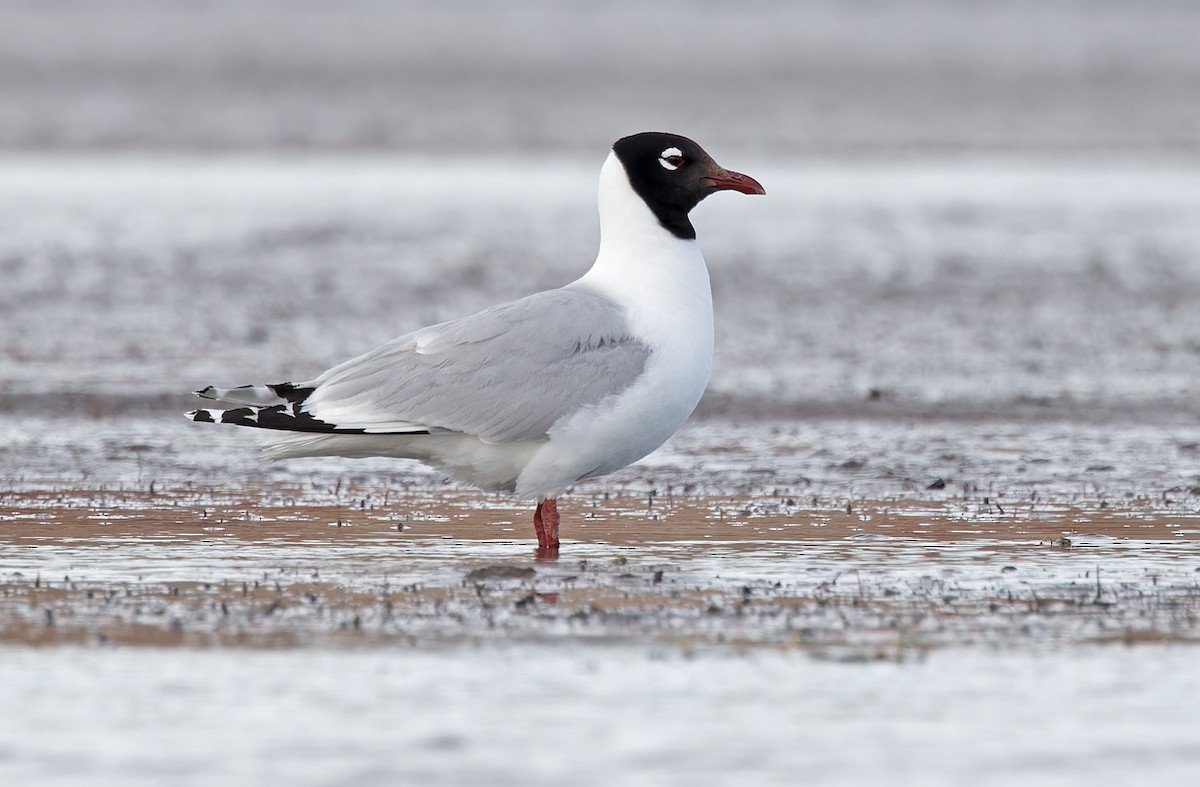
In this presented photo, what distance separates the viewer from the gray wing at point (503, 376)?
733 cm

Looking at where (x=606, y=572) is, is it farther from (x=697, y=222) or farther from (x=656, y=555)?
(x=697, y=222)

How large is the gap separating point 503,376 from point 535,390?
0.45ft

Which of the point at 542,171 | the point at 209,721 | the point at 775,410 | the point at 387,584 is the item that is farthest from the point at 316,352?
the point at 542,171

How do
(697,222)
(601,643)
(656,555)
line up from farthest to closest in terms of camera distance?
(697,222) → (656,555) → (601,643)

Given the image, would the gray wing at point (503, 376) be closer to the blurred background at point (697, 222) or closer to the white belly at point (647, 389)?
the white belly at point (647, 389)

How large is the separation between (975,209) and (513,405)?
46.3 feet

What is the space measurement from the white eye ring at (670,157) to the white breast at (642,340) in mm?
159

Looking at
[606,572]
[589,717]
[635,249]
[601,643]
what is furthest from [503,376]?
[589,717]

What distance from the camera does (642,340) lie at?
7.41 m

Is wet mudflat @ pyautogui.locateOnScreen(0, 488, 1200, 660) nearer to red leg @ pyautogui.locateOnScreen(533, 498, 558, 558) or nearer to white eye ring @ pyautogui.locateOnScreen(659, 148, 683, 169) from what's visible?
red leg @ pyautogui.locateOnScreen(533, 498, 558, 558)

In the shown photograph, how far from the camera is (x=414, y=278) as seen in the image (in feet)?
53.1

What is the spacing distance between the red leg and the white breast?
0.21 feet

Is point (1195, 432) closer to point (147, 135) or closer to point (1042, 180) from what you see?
→ point (1042, 180)

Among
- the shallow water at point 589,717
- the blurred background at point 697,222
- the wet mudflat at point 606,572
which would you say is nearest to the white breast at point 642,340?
the wet mudflat at point 606,572
